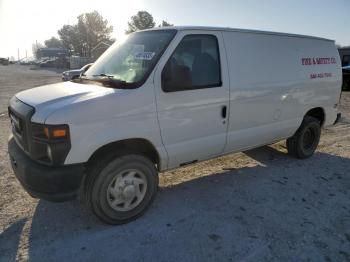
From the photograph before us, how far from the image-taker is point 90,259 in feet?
10.6

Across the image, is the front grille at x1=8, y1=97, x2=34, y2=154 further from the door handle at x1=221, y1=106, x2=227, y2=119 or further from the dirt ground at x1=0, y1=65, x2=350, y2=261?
the door handle at x1=221, y1=106, x2=227, y2=119

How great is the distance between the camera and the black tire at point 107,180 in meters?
3.57

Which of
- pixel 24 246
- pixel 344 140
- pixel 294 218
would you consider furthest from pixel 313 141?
pixel 24 246

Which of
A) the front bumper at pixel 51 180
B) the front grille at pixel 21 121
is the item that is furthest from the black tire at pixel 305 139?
the front grille at pixel 21 121

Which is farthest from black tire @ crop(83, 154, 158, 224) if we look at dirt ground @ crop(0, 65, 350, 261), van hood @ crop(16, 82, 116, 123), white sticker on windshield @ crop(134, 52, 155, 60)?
white sticker on windshield @ crop(134, 52, 155, 60)

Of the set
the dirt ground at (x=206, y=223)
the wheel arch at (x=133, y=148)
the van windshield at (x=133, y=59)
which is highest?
the van windshield at (x=133, y=59)

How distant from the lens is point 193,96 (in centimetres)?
403

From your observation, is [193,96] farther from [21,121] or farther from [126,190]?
[21,121]

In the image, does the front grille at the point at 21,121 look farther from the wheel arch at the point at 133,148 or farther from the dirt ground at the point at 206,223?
the dirt ground at the point at 206,223

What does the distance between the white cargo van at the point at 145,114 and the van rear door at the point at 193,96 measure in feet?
0.04

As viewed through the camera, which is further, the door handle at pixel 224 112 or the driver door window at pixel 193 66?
the door handle at pixel 224 112

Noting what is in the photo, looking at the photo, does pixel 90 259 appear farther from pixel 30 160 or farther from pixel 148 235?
pixel 30 160

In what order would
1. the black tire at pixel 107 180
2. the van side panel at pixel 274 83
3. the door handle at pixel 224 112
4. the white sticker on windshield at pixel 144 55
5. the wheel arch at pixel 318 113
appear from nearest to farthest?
the black tire at pixel 107 180
the white sticker on windshield at pixel 144 55
the door handle at pixel 224 112
the van side panel at pixel 274 83
the wheel arch at pixel 318 113

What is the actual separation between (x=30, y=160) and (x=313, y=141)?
4992mm
